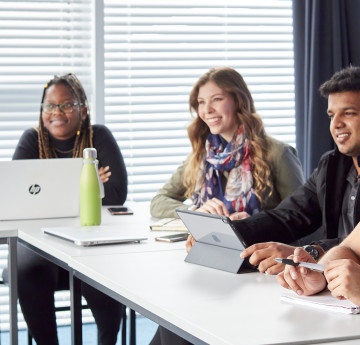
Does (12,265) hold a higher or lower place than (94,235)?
lower

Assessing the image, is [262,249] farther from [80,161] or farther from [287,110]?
[287,110]

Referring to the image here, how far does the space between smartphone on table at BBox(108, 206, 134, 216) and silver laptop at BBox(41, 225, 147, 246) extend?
0.44 meters

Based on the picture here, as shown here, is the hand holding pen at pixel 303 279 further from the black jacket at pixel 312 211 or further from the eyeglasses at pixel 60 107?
the eyeglasses at pixel 60 107

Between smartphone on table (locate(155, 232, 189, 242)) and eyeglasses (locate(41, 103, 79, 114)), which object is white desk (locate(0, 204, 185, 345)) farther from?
eyeglasses (locate(41, 103, 79, 114))

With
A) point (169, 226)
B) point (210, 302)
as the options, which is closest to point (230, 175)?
point (169, 226)

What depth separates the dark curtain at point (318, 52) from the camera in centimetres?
439

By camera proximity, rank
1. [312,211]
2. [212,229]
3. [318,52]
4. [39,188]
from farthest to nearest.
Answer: [318,52] < [39,188] < [312,211] < [212,229]

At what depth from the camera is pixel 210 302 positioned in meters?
1.62

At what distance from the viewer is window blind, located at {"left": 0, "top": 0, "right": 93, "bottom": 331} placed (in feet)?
13.8

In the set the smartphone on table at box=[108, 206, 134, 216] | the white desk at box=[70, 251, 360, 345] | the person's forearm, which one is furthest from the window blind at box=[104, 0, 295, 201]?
the person's forearm

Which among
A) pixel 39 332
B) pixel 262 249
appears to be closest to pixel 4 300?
pixel 39 332

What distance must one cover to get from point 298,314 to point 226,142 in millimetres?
1881

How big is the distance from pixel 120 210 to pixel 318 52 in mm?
1825

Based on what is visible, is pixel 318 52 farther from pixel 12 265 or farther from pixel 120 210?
pixel 12 265
